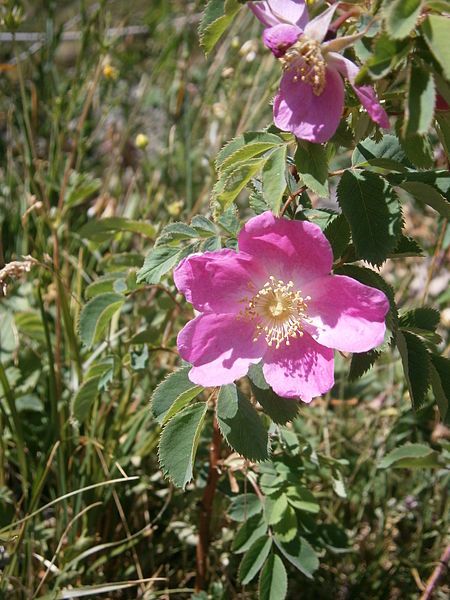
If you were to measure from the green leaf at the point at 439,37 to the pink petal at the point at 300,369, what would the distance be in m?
0.38

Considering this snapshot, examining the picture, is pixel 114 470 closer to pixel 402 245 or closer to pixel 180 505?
pixel 180 505

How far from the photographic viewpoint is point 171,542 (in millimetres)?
1521

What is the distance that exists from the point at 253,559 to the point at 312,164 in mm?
657

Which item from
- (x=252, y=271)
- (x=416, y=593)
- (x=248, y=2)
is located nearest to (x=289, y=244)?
(x=252, y=271)

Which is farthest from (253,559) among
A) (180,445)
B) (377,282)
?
(377,282)

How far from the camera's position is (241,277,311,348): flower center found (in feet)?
3.22

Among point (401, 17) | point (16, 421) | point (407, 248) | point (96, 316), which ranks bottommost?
point (16, 421)

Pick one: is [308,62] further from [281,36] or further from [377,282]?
→ [377,282]

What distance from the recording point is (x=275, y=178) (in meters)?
0.92

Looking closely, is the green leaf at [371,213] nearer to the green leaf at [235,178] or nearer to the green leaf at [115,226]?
the green leaf at [235,178]

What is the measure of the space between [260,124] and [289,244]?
1.73 meters

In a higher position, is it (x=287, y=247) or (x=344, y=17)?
(x=344, y=17)

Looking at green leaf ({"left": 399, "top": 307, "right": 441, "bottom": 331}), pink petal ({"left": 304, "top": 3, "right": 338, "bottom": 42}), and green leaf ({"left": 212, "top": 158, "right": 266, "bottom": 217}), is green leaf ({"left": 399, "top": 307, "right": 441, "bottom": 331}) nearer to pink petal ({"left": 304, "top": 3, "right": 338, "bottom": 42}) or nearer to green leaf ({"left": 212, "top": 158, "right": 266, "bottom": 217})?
green leaf ({"left": 212, "top": 158, "right": 266, "bottom": 217})

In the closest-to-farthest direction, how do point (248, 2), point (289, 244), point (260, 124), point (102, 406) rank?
point (248, 2) → point (289, 244) → point (102, 406) → point (260, 124)
